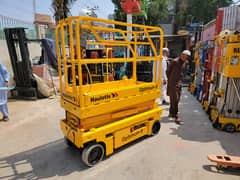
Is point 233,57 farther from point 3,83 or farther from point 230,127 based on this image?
point 3,83

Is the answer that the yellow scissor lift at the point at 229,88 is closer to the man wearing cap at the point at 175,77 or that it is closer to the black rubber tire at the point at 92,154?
the man wearing cap at the point at 175,77

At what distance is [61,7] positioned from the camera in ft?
29.0

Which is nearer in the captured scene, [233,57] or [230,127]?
[233,57]

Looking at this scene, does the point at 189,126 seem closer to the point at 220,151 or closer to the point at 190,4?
the point at 220,151

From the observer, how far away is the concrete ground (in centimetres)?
221

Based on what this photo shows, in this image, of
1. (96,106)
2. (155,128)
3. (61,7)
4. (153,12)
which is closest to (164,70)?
(155,128)

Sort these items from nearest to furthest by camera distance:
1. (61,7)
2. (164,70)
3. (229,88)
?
(229,88), (164,70), (61,7)

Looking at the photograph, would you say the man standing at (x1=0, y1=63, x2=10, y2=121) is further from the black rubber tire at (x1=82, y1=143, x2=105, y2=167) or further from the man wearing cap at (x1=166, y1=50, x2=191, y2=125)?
the man wearing cap at (x1=166, y1=50, x2=191, y2=125)

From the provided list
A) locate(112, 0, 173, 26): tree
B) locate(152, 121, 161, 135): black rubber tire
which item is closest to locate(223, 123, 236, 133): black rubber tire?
locate(152, 121, 161, 135): black rubber tire

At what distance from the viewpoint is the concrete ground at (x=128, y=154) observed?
221 cm

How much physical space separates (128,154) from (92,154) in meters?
0.56

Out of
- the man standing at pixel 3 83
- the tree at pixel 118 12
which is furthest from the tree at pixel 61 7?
the tree at pixel 118 12

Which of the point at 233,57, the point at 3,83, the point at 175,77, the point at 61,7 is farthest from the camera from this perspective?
the point at 61,7

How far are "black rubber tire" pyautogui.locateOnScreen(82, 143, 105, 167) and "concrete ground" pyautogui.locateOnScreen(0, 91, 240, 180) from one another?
8 cm
